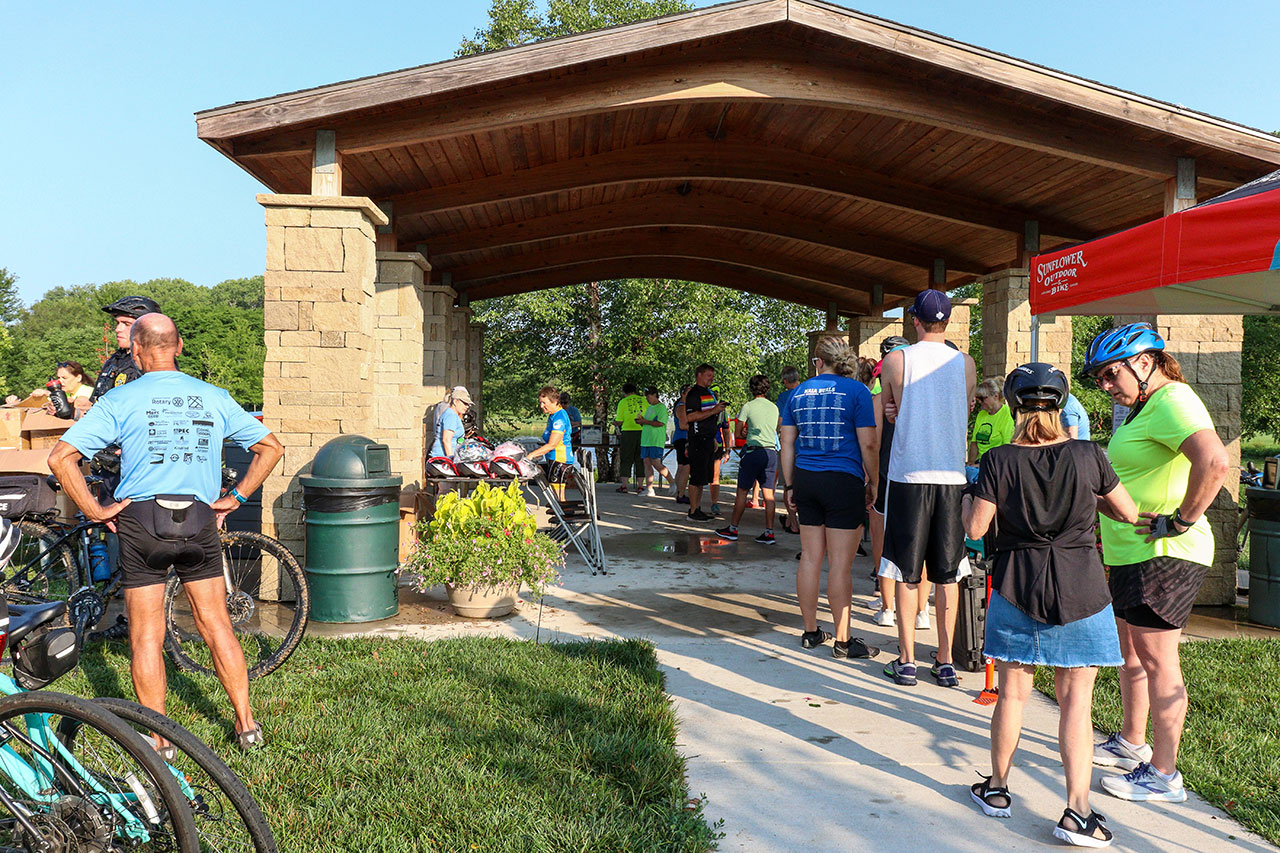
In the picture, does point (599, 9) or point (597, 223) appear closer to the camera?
point (597, 223)

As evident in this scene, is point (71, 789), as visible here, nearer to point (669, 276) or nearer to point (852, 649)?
point (852, 649)

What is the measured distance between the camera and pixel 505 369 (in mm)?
25625

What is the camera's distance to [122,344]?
4.92m

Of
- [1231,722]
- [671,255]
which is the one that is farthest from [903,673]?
[671,255]

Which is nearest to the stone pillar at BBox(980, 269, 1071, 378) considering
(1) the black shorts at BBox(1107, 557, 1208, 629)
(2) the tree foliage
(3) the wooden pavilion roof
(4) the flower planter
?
(3) the wooden pavilion roof

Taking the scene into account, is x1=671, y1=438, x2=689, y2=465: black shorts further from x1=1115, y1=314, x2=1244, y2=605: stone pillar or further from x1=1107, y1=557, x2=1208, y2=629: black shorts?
x1=1107, y1=557, x2=1208, y2=629: black shorts

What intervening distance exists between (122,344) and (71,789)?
10.8ft

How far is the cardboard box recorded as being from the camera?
25.4 ft

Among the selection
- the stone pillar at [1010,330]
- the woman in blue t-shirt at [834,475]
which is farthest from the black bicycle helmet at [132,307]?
the stone pillar at [1010,330]

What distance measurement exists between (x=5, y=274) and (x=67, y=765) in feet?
270

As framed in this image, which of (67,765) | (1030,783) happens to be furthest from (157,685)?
(1030,783)

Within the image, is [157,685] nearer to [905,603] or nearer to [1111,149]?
[905,603]

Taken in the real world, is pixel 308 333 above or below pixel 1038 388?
above

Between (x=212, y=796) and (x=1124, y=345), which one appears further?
(x=1124, y=345)
